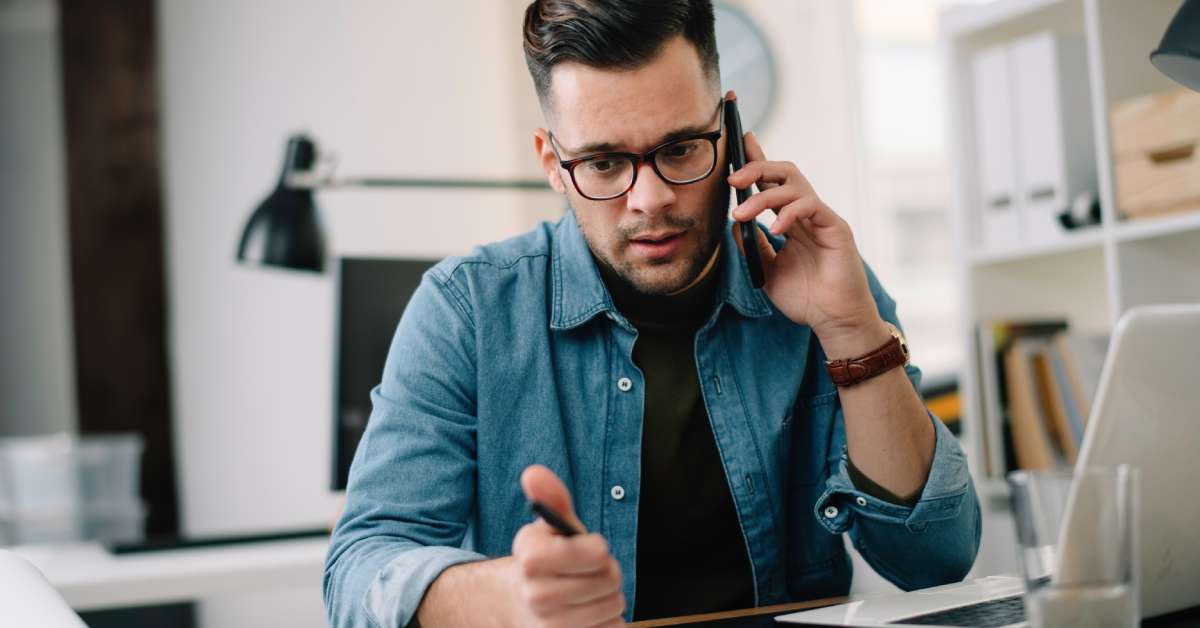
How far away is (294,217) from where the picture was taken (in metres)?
2.23

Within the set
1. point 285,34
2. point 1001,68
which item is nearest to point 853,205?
point 1001,68

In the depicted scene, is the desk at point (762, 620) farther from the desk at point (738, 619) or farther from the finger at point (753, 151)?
the finger at point (753, 151)

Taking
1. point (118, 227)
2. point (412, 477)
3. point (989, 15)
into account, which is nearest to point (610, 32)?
point (412, 477)

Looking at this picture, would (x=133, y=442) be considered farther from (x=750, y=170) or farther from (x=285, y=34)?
(x=750, y=170)

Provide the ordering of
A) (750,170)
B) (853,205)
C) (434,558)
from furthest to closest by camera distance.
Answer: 1. (853,205)
2. (750,170)
3. (434,558)

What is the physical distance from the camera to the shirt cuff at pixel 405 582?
0.86 metres

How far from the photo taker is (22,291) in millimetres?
4793

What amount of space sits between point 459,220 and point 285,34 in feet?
2.62

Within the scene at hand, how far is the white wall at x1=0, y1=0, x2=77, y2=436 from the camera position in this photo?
15.7 ft

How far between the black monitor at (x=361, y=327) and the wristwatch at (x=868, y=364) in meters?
0.88

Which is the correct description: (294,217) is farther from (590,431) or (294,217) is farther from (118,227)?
(118,227)

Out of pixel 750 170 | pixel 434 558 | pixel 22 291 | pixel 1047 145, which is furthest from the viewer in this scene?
pixel 22 291

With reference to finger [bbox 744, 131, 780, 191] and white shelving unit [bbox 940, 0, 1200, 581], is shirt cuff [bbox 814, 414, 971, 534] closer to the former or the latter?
finger [bbox 744, 131, 780, 191]

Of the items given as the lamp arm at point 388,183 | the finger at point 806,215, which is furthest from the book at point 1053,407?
the finger at point 806,215
